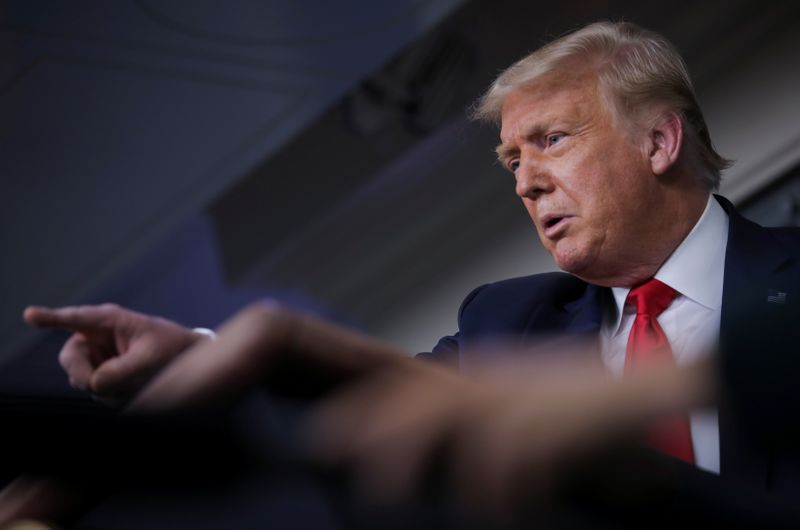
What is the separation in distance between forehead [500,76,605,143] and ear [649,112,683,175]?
0.09 meters

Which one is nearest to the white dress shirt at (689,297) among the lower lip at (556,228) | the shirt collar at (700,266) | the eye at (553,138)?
the shirt collar at (700,266)

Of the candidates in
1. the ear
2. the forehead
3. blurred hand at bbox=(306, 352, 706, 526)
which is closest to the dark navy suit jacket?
the ear

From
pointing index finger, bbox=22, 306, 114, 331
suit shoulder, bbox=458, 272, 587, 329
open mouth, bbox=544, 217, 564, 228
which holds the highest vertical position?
open mouth, bbox=544, 217, 564, 228

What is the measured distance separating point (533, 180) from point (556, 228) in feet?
0.26

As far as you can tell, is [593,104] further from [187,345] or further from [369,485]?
[369,485]

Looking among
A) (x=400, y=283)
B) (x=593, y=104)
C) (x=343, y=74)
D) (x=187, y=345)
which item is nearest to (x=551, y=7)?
(x=343, y=74)

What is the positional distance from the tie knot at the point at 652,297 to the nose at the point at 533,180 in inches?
8.0

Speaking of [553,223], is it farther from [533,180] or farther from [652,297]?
[652,297]

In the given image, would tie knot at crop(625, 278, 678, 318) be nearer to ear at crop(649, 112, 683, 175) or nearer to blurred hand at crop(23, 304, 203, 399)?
ear at crop(649, 112, 683, 175)

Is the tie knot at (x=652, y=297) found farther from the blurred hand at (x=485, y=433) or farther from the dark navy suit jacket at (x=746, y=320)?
the blurred hand at (x=485, y=433)

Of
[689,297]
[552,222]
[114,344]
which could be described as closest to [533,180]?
[552,222]

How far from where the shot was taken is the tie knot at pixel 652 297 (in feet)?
4.23

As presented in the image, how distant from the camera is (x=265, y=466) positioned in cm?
35

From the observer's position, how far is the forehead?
1.45m
